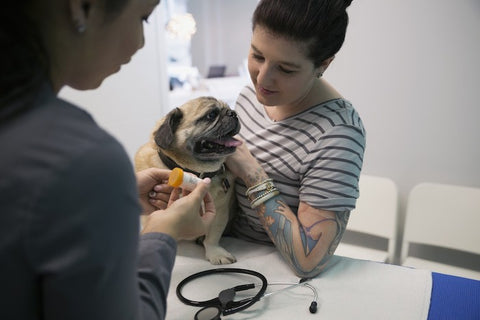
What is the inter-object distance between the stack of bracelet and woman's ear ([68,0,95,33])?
2.39ft

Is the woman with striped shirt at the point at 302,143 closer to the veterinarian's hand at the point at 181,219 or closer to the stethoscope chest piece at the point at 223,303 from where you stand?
the stethoscope chest piece at the point at 223,303

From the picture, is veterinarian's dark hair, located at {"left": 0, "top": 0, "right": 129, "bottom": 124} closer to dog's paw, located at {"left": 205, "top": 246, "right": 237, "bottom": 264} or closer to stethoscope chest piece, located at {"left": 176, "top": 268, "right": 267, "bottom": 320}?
stethoscope chest piece, located at {"left": 176, "top": 268, "right": 267, "bottom": 320}

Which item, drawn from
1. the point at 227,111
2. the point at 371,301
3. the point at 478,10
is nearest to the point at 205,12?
the point at 478,10

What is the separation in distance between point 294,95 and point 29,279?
2.73ft

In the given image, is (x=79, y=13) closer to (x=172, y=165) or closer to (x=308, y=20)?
(x=308, y=20)

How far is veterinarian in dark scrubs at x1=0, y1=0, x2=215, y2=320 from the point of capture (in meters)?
0.35

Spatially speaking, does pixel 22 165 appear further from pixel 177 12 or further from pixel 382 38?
pixel 177 12

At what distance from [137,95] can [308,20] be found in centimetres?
185

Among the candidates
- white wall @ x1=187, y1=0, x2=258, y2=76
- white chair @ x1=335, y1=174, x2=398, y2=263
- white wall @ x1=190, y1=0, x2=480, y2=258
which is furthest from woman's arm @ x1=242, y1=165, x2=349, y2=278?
white wall @ x1=187, y1=0, x2=258, y2=76

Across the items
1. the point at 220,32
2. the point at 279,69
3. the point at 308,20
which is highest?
the point at 308,20

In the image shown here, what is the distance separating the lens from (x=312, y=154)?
1040mm

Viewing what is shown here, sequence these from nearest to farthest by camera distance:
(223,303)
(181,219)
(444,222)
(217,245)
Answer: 1. (181,219)
2. (223,303)
3. (217,245)
4. (444,222)

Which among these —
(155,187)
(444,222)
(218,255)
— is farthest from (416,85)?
(155,187)

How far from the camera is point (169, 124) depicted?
3.82 ft
